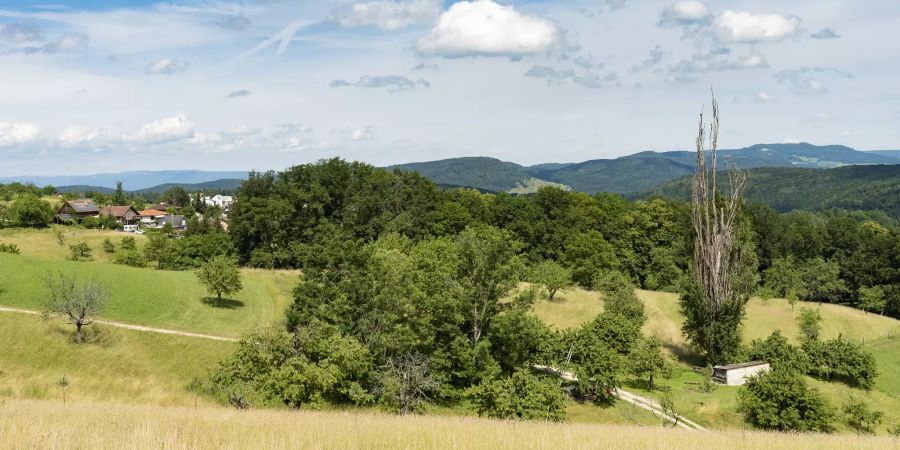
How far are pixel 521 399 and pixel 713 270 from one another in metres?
24.0

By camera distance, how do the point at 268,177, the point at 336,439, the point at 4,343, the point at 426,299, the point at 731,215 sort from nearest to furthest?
the point at 336,439 < the point at 426,299 < the point at 4,343 < the point at 731,215 < the point at 268,177

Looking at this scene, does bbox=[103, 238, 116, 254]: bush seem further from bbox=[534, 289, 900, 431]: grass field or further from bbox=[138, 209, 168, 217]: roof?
bbox=[138, 209, 168, 217]: roof

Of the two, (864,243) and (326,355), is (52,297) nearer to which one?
(326,355)

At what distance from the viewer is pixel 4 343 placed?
114ft

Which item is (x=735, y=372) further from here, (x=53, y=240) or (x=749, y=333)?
(x=53, y=240)

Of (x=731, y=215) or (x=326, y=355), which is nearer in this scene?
(x=326, y=355)


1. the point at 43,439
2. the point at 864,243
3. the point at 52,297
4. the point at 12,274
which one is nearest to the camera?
the point at 43,439

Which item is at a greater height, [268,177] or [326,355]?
[268,177]

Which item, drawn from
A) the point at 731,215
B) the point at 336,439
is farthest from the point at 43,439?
the point at 731,215

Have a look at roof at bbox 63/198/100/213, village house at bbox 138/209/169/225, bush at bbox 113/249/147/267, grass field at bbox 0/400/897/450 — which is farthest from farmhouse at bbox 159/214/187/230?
grass field at bbox 0/400/897/450

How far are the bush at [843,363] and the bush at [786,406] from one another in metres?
12.3

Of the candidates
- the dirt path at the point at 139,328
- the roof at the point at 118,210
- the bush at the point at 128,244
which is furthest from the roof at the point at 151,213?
the dirt path at the point at 139,328

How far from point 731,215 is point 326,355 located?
30.9 metres

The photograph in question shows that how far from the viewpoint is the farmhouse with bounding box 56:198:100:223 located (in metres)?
104
